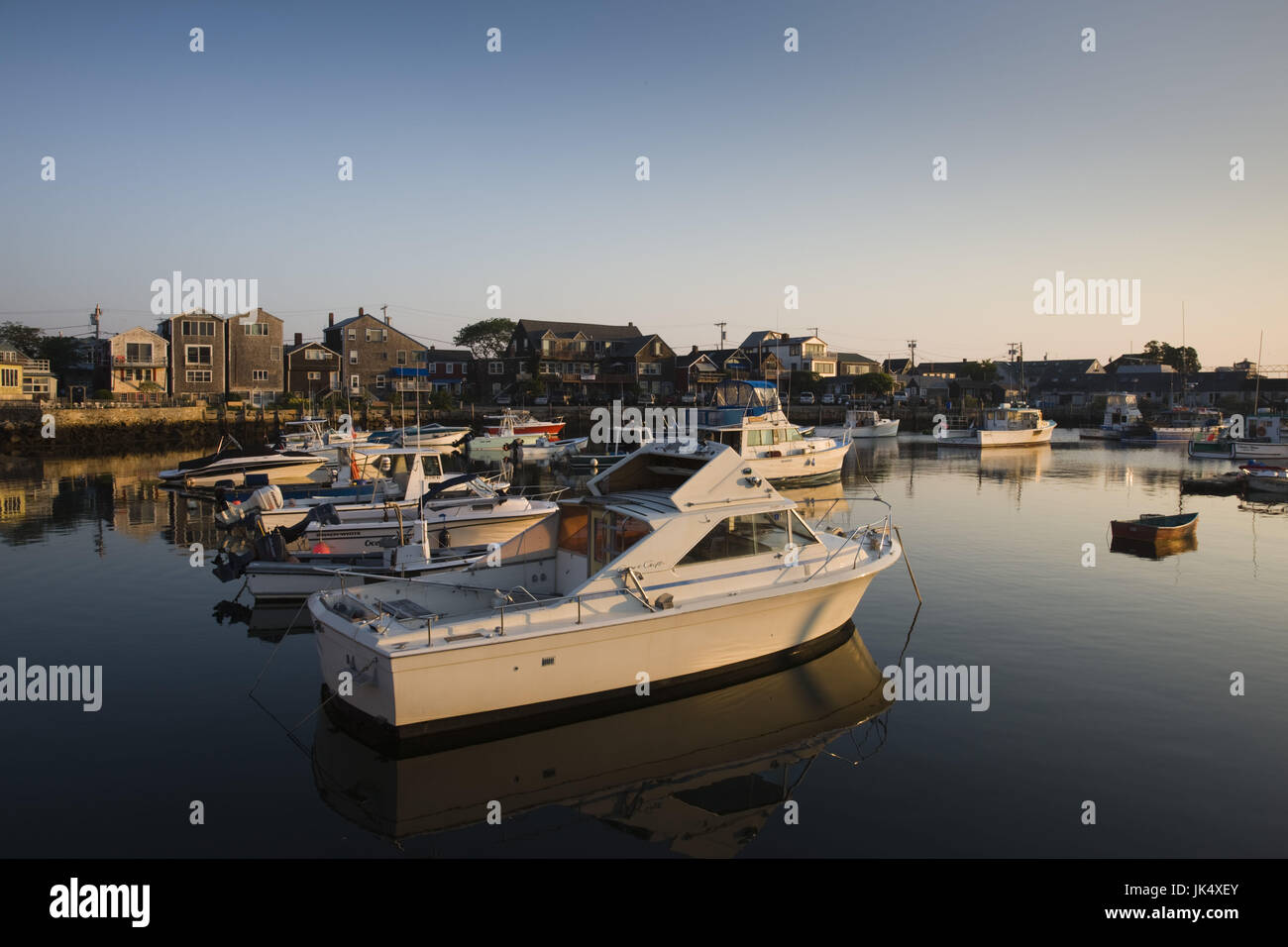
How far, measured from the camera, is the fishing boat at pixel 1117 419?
227ft

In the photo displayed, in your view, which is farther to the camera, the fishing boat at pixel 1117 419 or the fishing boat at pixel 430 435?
the fishing boat at pixel 1117 419

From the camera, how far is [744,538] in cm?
1157

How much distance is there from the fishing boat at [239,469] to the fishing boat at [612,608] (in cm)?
2275

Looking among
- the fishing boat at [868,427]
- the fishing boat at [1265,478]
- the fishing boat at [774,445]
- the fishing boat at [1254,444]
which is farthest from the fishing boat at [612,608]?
the fishing boat at [868,427]

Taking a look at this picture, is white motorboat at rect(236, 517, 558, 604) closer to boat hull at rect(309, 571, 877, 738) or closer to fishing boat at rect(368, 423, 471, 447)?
boat hull at rect(309, 571, 877, 738)

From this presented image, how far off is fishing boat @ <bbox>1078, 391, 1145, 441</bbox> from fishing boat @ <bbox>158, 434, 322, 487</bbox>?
6329 centimetres

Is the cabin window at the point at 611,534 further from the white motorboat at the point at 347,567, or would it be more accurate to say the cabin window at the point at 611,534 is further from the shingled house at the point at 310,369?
the shingled house at the point at 310,369

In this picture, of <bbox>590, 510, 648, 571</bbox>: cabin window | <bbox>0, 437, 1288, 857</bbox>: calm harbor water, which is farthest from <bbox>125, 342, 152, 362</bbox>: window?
<bbox>590, 510, 648, 571</bbox>: cabin window

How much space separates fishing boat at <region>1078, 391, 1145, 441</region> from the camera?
69.1m

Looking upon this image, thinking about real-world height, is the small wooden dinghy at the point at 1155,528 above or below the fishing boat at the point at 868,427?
below

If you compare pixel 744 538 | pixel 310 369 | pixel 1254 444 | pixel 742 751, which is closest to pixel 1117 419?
pixel 1254 444

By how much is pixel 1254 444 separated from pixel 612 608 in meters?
48.5
